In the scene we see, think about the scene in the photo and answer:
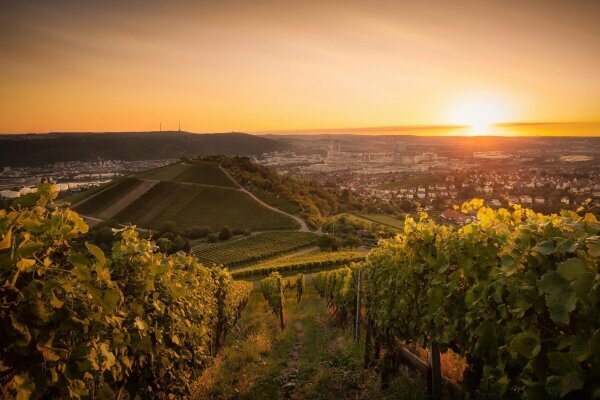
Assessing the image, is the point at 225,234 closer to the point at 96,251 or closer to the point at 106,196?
the point at 106,196

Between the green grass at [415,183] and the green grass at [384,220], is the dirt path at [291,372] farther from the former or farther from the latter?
the green grass at [415,183]

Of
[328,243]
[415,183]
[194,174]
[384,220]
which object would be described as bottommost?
[384,220]

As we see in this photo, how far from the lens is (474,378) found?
5.73 m

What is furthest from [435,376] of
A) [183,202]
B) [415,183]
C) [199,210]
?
[415,183]

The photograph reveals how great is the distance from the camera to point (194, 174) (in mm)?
121312

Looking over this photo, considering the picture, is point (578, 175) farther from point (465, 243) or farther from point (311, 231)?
point (465, 243)

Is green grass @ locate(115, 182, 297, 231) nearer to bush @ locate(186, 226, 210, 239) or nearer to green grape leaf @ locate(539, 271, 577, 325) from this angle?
bush @ locate(186, 226, 210, 239)

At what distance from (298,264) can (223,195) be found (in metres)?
59.8

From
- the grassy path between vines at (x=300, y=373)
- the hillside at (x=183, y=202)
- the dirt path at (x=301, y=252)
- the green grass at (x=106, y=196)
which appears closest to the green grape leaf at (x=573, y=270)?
the grassy path between vines at (x=300, y=373)

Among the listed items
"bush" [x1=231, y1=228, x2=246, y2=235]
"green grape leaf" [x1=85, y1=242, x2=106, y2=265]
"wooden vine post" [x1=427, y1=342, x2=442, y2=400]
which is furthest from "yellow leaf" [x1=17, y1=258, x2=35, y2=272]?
"bush" [x1=231, y1=228, x2=246, y2=235]

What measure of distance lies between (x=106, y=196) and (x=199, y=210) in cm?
3589

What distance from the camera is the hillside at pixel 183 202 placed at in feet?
300

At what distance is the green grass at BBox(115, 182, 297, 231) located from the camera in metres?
89.1

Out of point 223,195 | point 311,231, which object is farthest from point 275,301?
point 223,195
